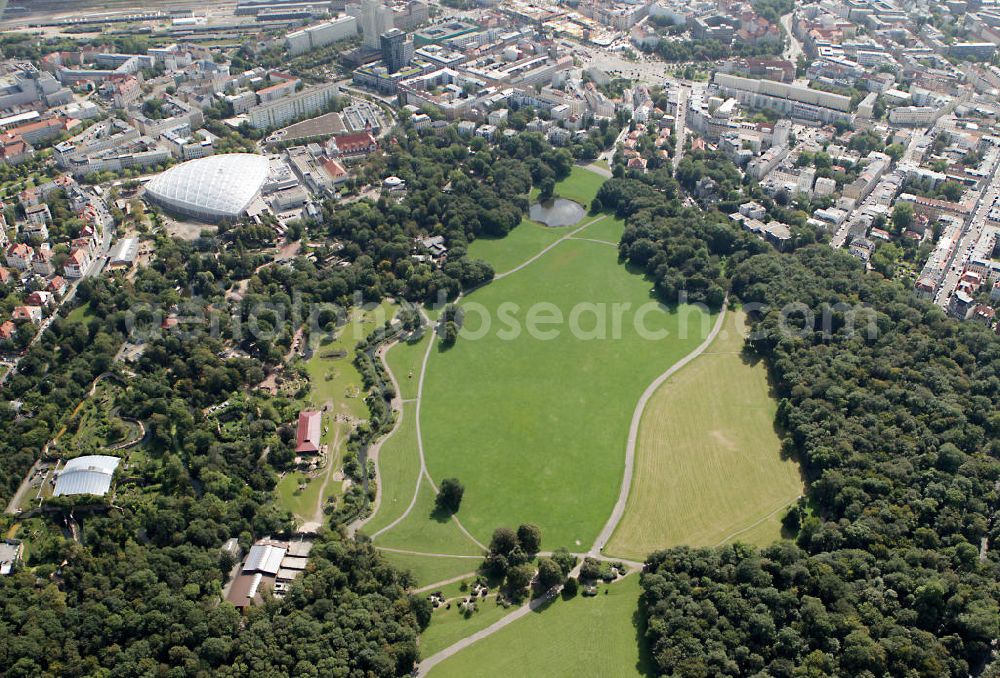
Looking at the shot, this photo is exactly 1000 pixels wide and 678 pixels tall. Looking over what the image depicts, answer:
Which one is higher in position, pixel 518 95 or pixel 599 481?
pixel 518 95

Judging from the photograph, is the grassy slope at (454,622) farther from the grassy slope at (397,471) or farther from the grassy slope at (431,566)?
the grassy slope at (397,471)

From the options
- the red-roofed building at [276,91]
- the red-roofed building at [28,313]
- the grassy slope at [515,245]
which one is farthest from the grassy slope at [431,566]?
the red-roofed building at [276,91]

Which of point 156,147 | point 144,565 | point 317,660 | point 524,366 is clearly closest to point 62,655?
point 144,565

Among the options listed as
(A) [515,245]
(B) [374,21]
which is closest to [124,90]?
(B) [374,21]

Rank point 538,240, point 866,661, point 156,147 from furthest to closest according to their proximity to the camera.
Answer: point 156,147 < point 538,240 < point 866,661

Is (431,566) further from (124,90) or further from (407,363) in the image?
(124,90)

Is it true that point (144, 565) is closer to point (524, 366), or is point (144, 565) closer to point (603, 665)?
point (603, 665)

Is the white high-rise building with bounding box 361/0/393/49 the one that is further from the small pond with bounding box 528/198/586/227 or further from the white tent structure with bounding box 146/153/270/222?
the small pond with bounding box 528/198/586/227

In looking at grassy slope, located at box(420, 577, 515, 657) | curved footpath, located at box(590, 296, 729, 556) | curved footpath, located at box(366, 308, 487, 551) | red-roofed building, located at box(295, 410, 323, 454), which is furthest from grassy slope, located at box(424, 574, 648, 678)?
red-roofed building, located at box(295, 410, 323, 454)
